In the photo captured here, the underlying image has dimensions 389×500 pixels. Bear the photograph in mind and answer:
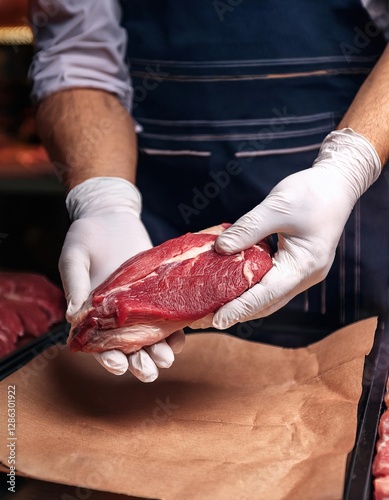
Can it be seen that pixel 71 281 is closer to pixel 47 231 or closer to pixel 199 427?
pixel 199 427

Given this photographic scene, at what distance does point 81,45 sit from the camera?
2445mm

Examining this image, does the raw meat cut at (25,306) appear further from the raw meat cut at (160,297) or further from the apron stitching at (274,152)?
the apron stitching at (274,152)

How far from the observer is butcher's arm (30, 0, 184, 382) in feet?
7.06

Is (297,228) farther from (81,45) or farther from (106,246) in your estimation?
(81,45)

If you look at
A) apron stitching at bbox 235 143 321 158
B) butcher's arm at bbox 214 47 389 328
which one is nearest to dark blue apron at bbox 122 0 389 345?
apron stitching at bbox 235 143 321 158

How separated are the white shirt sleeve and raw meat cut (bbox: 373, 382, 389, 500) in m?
1.54

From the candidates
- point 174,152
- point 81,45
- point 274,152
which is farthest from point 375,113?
point 81,45

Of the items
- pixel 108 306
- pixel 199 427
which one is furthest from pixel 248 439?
pixel 108 306

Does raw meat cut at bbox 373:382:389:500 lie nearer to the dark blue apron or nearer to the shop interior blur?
the dark blue apron

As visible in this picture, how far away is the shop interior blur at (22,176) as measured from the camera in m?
3.76

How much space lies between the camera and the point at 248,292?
1.66 meters

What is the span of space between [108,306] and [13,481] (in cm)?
43

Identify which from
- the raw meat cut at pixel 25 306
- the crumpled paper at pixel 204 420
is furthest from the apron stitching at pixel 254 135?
the raw meat cut at pixel 25 306

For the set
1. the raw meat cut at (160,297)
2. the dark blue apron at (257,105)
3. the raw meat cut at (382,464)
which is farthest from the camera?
the dark blue apron at (257,105)
